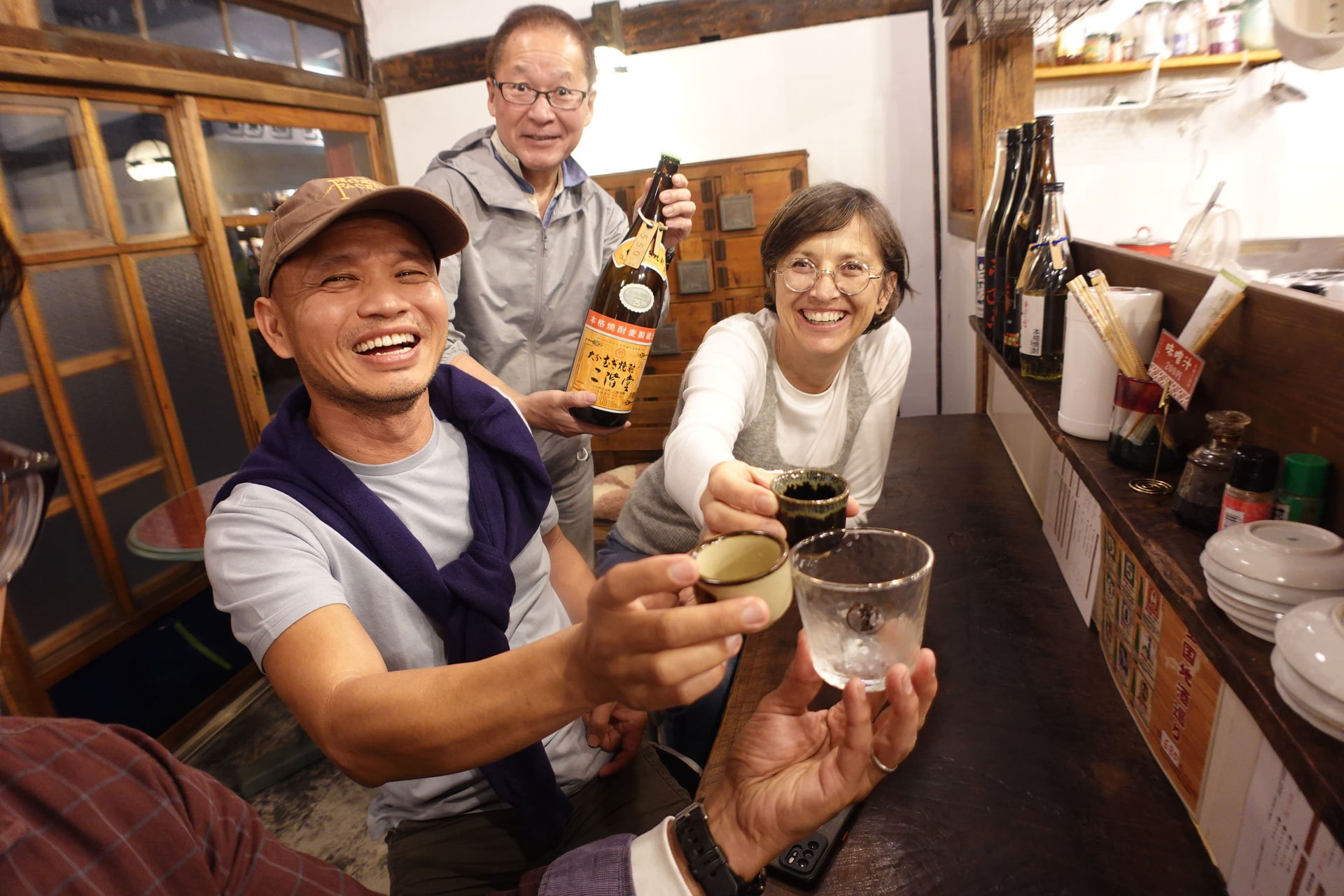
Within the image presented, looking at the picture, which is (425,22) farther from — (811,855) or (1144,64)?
(811,855)

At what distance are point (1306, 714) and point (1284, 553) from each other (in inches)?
6.9

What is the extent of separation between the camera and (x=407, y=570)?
115cm

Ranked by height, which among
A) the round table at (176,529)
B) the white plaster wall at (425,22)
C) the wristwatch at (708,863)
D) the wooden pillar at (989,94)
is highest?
the white plaster wall at (425,22)

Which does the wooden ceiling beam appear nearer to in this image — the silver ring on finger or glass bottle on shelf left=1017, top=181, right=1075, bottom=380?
glass bottle on shelf left=1017, top=181, right=1075, bottom=380

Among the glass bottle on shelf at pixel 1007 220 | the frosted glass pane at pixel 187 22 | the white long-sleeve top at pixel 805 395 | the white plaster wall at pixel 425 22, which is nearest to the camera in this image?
the white long-sleeve top at pixel 805 395

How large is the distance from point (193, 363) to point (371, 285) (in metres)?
2.65

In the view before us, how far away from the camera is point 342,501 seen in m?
1.13

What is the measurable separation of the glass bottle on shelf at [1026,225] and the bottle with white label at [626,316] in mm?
873

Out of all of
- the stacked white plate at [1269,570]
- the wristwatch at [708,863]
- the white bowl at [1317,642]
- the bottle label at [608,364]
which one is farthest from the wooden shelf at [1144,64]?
the wristwatch at [708,863]

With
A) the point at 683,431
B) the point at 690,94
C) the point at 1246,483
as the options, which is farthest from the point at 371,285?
the point at 690,94

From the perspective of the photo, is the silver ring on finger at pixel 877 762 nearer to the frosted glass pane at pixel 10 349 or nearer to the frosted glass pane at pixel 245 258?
the frosted glass pane at pixel 10 349

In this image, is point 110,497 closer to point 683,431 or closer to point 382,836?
point 382,836

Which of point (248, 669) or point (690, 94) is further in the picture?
point (690, 94)

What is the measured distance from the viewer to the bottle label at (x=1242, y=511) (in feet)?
2.58
